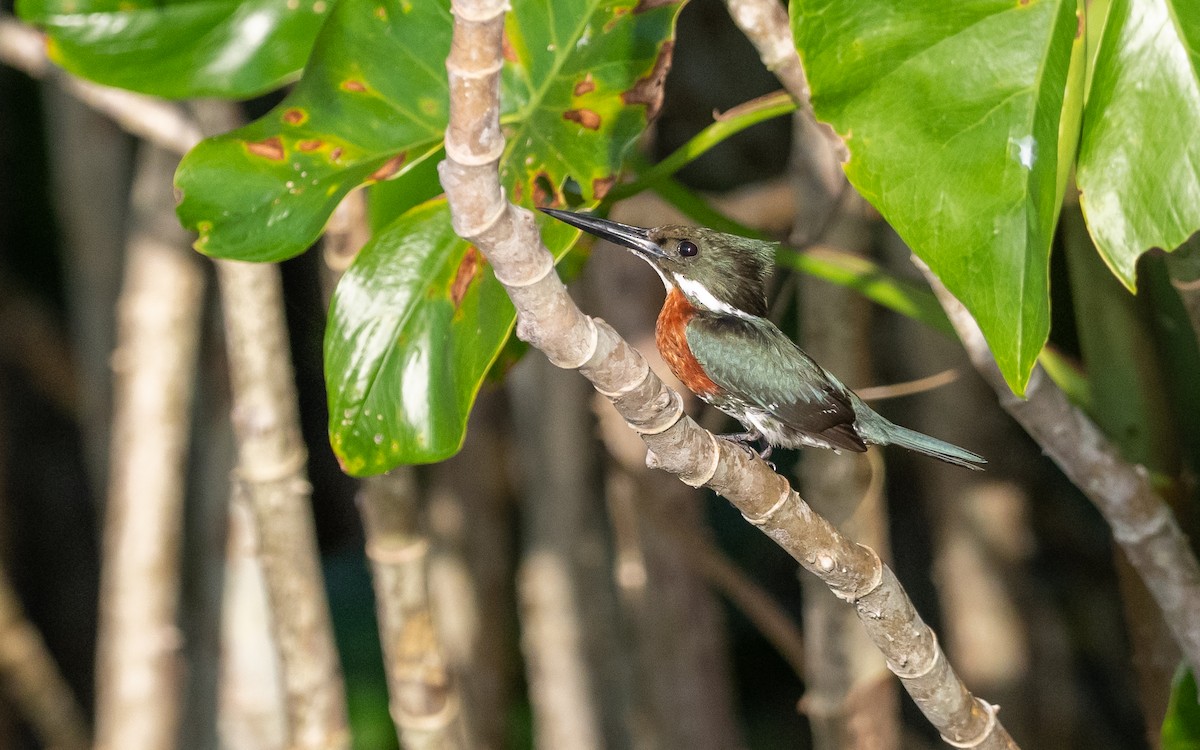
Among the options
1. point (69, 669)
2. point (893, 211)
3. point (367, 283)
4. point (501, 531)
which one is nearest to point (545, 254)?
point (893, 211)

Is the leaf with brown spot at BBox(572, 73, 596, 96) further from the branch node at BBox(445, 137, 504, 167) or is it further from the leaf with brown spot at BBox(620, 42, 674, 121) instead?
the branch node at BBox(445, 137, 504, 167)

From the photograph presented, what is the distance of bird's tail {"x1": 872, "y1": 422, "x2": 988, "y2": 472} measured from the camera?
1.04 m

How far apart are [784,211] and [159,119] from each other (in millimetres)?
948

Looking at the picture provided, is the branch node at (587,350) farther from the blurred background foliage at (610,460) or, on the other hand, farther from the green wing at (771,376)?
the blurred background foliage at (610,460)

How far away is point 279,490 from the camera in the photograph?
145 centimetres

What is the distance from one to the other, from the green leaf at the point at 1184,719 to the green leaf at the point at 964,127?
53 cm

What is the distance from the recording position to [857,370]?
4.92 feet

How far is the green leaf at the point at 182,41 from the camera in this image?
3.85 ft

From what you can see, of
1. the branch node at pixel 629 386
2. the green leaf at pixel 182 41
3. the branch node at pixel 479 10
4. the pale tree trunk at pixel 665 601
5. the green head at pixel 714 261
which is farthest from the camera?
the pale tree trunk at pixel 665 601

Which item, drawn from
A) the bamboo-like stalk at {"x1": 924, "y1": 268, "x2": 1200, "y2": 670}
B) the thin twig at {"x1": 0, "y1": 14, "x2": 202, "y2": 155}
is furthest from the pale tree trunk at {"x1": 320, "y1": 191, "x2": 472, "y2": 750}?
the bamboo-like stalk at {"x1": 924, "y1": 268, "x2": 1200, "y2": 670}

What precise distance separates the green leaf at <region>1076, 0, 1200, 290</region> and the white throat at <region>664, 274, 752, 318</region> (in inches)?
13.8

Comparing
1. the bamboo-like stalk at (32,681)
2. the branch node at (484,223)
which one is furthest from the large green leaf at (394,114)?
the bamboo-like stalk at (32,681)

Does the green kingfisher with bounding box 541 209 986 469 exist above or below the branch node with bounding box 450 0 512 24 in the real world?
below

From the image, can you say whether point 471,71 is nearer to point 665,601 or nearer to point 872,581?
point 872,581
